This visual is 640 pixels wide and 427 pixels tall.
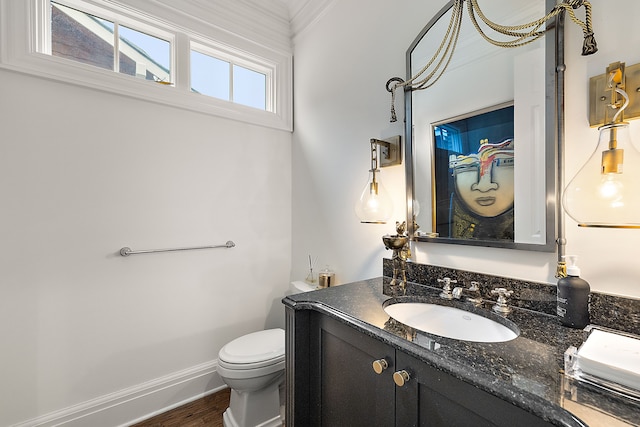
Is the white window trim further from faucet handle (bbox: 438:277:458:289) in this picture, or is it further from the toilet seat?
faucet handle (bbox: 438:277:458:289)

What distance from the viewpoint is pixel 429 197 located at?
1.30m

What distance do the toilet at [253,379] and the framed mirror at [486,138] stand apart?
1.02m

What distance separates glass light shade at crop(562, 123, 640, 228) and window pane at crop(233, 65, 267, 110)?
2.03 metres

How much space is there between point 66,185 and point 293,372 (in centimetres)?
151

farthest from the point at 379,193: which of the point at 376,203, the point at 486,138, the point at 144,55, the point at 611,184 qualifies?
the point at 144,55

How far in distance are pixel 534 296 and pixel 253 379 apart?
1.33 m

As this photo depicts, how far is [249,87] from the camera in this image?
222 cm

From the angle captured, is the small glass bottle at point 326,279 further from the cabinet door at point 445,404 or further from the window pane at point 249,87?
the window pane at point 249,87

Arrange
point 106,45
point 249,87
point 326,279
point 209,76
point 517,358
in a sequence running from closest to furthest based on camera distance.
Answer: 1. point 517,358
2. point 106,45
3. point 326,279
4. point 209,76
5. point 249,87

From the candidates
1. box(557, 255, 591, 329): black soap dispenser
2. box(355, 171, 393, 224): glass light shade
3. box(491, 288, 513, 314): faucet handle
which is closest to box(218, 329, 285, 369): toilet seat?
box(355, 171, 393, 224): glass light shade

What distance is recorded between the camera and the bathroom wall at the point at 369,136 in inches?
33.0

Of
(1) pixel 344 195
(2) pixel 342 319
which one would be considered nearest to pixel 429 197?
(1) pixel 344 195

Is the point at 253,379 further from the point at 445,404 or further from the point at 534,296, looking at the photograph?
the point at 534,296

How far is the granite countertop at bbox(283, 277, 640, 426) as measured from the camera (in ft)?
1.63
